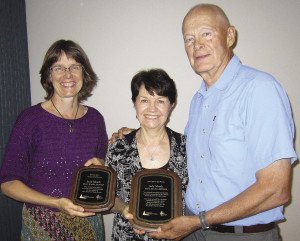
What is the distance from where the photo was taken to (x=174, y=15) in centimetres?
263

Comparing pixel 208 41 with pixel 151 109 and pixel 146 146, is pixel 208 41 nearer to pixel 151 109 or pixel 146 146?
pixel 151 109

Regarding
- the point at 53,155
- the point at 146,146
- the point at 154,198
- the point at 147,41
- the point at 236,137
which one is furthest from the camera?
the point at 147,41

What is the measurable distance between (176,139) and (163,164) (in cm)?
25

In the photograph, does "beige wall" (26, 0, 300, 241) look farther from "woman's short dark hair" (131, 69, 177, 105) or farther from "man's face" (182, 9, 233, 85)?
"man's face" (182, 9, 233, 85)

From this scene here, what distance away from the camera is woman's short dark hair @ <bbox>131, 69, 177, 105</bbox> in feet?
6.68

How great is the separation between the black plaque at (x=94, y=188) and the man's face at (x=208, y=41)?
1.02m

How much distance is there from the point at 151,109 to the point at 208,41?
0.68 meters

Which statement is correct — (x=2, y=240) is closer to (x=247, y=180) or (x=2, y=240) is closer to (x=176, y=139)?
(x=176, y=139)

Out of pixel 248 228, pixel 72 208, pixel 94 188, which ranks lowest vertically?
pixel 248 228

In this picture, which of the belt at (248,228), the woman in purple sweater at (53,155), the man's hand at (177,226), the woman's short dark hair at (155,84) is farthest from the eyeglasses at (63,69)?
the belt at (248,228)

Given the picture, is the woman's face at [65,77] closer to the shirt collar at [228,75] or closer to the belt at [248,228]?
the shirt collar at [228,75]

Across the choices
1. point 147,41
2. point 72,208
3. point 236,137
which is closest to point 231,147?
point 236,137

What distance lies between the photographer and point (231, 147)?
155cm

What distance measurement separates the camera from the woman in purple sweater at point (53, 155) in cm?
189
